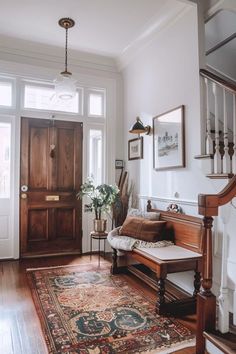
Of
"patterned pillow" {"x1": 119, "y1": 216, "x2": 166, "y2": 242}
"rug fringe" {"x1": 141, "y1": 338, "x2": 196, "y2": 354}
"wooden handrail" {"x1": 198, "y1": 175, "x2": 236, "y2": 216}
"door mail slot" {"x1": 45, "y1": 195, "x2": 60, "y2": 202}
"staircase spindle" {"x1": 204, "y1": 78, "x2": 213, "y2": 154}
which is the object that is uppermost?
"staircase spindle" {"x1": 204, "y1": 78, "x2": 213, "y2": 154}

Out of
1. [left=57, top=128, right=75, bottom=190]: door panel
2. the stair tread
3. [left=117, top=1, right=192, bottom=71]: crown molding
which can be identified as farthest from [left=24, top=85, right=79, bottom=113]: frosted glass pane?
the stair tread

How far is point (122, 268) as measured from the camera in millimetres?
3559

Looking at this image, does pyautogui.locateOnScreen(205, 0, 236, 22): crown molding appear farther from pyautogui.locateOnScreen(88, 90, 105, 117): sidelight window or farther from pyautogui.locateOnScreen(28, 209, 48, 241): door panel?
pyautogui.locateOnScreen(28, 209, 48, 241): door panel

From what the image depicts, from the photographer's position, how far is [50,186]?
4.34 m

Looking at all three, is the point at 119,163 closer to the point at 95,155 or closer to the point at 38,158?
the point at 95,155

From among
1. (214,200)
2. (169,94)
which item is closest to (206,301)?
(214,200)

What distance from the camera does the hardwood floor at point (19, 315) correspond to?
1.97 metres

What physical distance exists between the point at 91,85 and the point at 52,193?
1.84 metres

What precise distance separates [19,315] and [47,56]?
3566 mm

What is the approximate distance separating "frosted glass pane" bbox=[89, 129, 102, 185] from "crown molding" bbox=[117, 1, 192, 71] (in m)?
1.19

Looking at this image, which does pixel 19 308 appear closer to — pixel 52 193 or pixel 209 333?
pixel 209 333

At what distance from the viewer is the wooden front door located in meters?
A: 4.22

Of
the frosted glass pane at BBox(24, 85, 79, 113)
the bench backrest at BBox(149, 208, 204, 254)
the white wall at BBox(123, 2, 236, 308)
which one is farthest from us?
the frosted glass pane at BBox(24, 85, 79, 113)

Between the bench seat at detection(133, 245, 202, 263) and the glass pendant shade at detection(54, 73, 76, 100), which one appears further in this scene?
the glass pendant shade at detection(54, 73, 76, 100)
